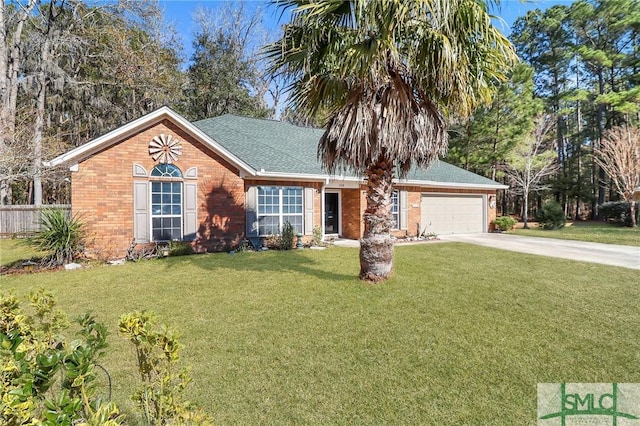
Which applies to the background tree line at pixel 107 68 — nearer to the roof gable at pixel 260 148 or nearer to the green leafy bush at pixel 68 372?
the roof gable at pixel 260 148

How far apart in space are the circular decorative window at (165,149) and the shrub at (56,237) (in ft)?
10.0

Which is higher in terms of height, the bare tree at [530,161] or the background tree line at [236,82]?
the background tree line at [236,82]

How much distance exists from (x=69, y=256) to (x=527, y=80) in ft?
98.5

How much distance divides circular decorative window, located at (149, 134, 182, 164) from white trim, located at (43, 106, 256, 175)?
54 centimetres

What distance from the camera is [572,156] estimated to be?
31641 millimetres

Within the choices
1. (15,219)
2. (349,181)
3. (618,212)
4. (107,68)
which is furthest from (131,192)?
(618,212)

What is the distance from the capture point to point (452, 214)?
18.1 meters

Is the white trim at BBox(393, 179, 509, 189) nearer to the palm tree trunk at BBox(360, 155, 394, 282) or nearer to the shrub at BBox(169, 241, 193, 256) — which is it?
the palm tree trunk at BBox(360, 155, 394, 282)

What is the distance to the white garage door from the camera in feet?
56.3

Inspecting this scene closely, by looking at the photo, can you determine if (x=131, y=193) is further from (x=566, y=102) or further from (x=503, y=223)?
(x=566, y=102)

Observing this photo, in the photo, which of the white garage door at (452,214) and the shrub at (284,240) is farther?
the white garage door at (452,214)

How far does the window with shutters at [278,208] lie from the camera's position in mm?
12688

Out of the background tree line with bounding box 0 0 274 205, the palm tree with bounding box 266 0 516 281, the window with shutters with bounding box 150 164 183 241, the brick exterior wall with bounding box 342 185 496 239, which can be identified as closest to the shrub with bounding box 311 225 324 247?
the brick exterior wall with bounding box 342 185 496 239
